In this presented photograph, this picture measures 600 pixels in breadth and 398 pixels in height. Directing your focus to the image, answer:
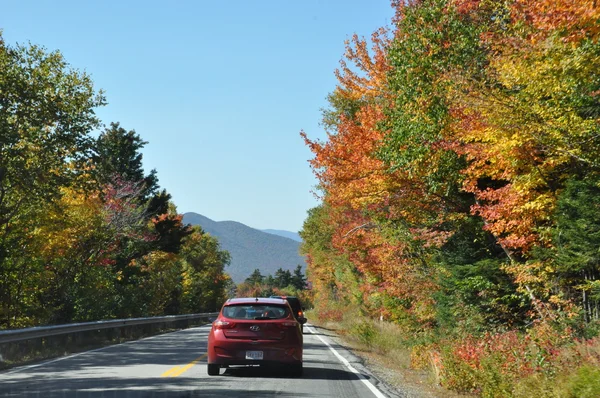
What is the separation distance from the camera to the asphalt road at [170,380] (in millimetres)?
10820

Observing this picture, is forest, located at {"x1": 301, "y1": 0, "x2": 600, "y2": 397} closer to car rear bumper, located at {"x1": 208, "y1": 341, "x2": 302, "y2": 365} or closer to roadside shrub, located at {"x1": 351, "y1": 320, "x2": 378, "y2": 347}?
roadside shrub, located at {"x1": 351, "y1": 320, "x2": 378, "y2": 347}

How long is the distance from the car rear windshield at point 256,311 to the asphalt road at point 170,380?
1190 mm

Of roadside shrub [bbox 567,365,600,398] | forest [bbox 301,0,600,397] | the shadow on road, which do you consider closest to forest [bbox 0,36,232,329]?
forest [bbox 301,0,600,397]

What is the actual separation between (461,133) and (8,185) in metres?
17.7

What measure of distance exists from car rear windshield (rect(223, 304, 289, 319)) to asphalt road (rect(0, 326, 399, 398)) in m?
1.19

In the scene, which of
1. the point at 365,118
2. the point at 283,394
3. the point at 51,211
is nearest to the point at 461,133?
the point at 365,118

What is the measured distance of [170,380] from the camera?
12438 millimetres

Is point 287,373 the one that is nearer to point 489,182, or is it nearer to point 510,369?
point 510,369

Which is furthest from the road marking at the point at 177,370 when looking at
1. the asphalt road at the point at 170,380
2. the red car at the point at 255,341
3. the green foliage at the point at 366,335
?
the green foliage at the point at 366,335

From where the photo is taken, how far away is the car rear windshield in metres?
13.8

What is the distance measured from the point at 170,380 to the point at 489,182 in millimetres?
11150

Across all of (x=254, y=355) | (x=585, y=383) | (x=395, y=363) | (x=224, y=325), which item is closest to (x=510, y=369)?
(x=585, y=383)

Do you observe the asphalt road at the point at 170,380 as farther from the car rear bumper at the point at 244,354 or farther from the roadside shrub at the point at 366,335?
the roadside shrub at the point at 366,335

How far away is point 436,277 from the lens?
2320 cm
